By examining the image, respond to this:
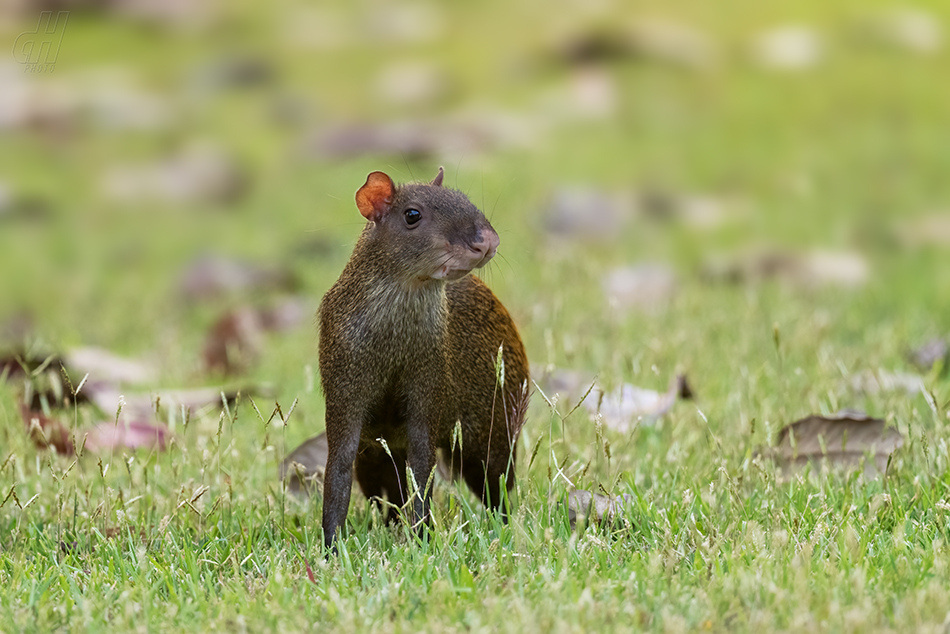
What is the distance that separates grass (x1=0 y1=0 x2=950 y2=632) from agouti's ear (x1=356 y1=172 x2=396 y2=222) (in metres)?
0.34

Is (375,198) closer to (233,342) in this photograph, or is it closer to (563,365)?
(563,365)

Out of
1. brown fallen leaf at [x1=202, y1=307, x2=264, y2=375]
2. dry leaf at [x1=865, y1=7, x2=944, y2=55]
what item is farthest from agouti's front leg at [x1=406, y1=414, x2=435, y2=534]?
dry leaf at [x1=865, y1=7, x2=944, y2=55]

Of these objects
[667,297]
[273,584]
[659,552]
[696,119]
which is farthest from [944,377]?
[696,119]

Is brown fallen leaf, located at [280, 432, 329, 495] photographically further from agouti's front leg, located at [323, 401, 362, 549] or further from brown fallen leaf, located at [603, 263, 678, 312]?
brown fallen leaf, located at [603, 263, 678, 312]

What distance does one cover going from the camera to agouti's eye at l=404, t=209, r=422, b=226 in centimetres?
283

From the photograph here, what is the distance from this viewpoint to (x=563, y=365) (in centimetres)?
488

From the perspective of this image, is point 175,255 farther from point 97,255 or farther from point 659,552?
point 659,552

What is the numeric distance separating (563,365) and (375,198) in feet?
7.02

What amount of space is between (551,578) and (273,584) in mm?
589

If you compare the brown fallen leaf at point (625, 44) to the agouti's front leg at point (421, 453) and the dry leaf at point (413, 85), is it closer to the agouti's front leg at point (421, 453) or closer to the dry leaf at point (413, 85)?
the dry leaf at point (413, 85)

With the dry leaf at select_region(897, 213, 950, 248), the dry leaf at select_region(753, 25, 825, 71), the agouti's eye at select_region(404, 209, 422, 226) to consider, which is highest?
the dry leaf at select_region(753, 25, 825, 71)

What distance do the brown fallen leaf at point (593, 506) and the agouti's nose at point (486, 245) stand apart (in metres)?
0.63

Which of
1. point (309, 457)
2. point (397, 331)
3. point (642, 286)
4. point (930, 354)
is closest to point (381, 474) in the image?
point (309, 457)

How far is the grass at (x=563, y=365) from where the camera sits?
2.35 meters
